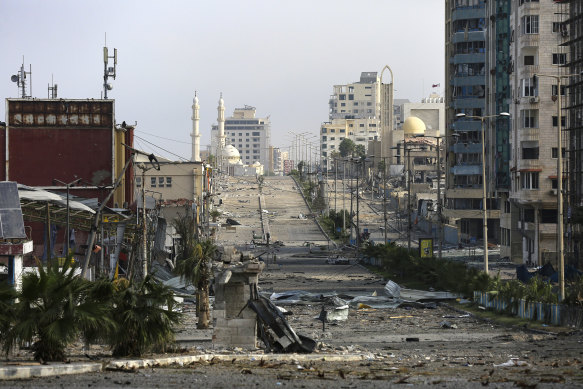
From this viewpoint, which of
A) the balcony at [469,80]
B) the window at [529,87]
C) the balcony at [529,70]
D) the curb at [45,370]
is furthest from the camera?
the balcony at [469,80]

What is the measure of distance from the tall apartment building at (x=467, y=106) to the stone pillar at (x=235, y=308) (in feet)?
264

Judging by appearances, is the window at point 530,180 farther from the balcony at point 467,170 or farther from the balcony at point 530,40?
the balcony at point 467,170

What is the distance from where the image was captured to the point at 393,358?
28078mm

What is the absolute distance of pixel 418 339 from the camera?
35.2 m

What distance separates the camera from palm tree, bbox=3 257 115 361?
22.4 m

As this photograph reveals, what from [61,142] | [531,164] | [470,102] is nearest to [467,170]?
[470,102]

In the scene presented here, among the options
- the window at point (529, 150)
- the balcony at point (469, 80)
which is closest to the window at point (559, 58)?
the window at point (529, 150)

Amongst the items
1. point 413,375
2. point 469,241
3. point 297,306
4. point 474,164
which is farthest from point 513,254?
point 413,375

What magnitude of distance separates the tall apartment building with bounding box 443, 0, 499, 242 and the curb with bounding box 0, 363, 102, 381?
9042 cm

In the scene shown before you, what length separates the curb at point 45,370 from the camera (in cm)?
2011

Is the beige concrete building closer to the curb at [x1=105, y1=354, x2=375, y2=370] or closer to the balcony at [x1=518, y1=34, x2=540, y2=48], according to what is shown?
the balcony at [x1=518, y1=34, x2=540, y2=48]

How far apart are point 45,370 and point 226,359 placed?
6.30 m

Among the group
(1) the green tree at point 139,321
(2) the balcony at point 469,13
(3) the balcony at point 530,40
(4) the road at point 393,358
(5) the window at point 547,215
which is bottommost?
(4) the road at point 393,358

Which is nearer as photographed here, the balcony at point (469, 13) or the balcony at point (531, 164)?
the balcony at point (531, 164)
